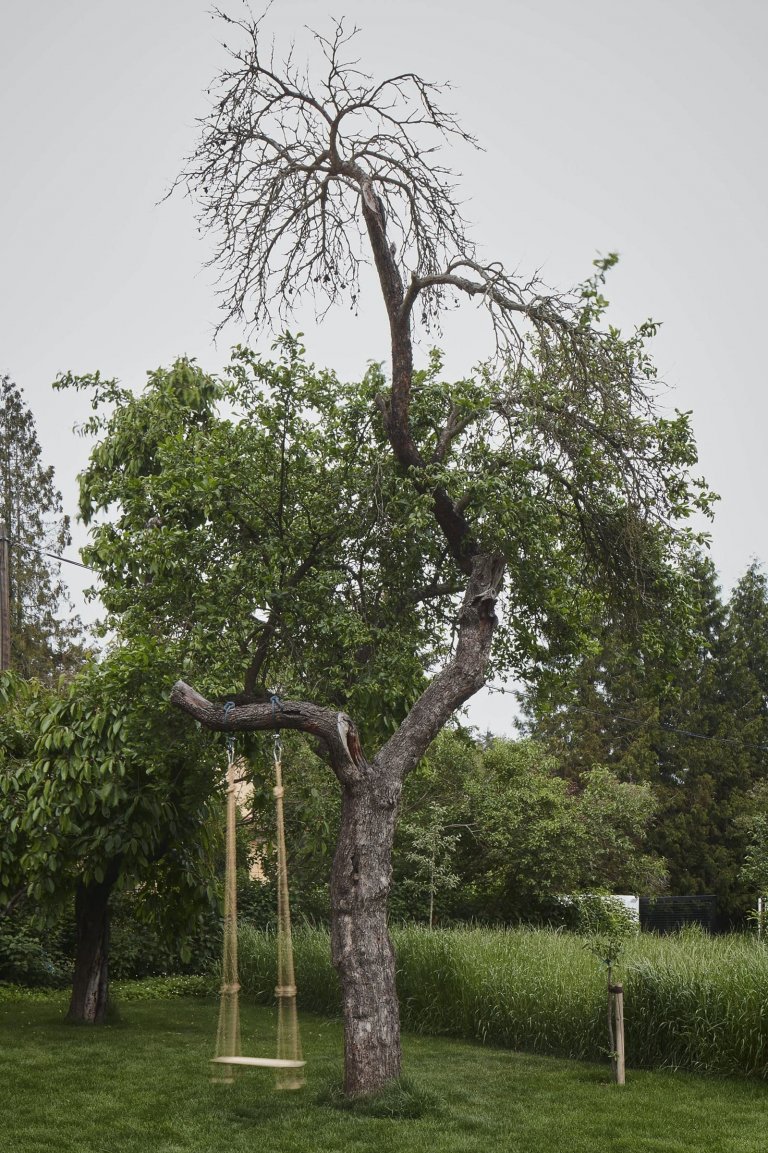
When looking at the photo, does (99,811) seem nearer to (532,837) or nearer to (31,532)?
(532,837)

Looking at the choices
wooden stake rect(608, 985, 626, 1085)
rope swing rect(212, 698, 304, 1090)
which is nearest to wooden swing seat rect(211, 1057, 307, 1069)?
rope swing rect(212, 698, 304, 1090)

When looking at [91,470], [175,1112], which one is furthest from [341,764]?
[91,470]

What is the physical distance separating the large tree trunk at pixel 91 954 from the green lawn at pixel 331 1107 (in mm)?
690

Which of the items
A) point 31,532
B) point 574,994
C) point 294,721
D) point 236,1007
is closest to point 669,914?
point 574,994

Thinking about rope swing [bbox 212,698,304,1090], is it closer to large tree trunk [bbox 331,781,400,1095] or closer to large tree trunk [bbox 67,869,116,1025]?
large tree trunk [bbox 331,781,400,1095]

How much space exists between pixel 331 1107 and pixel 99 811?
3.94 m

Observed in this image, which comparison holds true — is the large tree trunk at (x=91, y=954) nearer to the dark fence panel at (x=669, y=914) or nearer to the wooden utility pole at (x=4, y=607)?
the wooden utility pole at (x=4, y=607)

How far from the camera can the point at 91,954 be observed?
1116cm

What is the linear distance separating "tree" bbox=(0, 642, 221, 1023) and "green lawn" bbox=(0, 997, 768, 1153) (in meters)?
1.19

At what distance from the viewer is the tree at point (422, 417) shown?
26.8ft

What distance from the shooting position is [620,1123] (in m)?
7.41

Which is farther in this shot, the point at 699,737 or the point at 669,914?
the point at 699,737

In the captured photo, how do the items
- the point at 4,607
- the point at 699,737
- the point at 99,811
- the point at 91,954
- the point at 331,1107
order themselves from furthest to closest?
the point at 699,737 → the point at 4,607 → the point at 91,954 → the point at 99,811 → the point at 331,1107

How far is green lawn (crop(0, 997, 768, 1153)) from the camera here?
6879 millimetres
